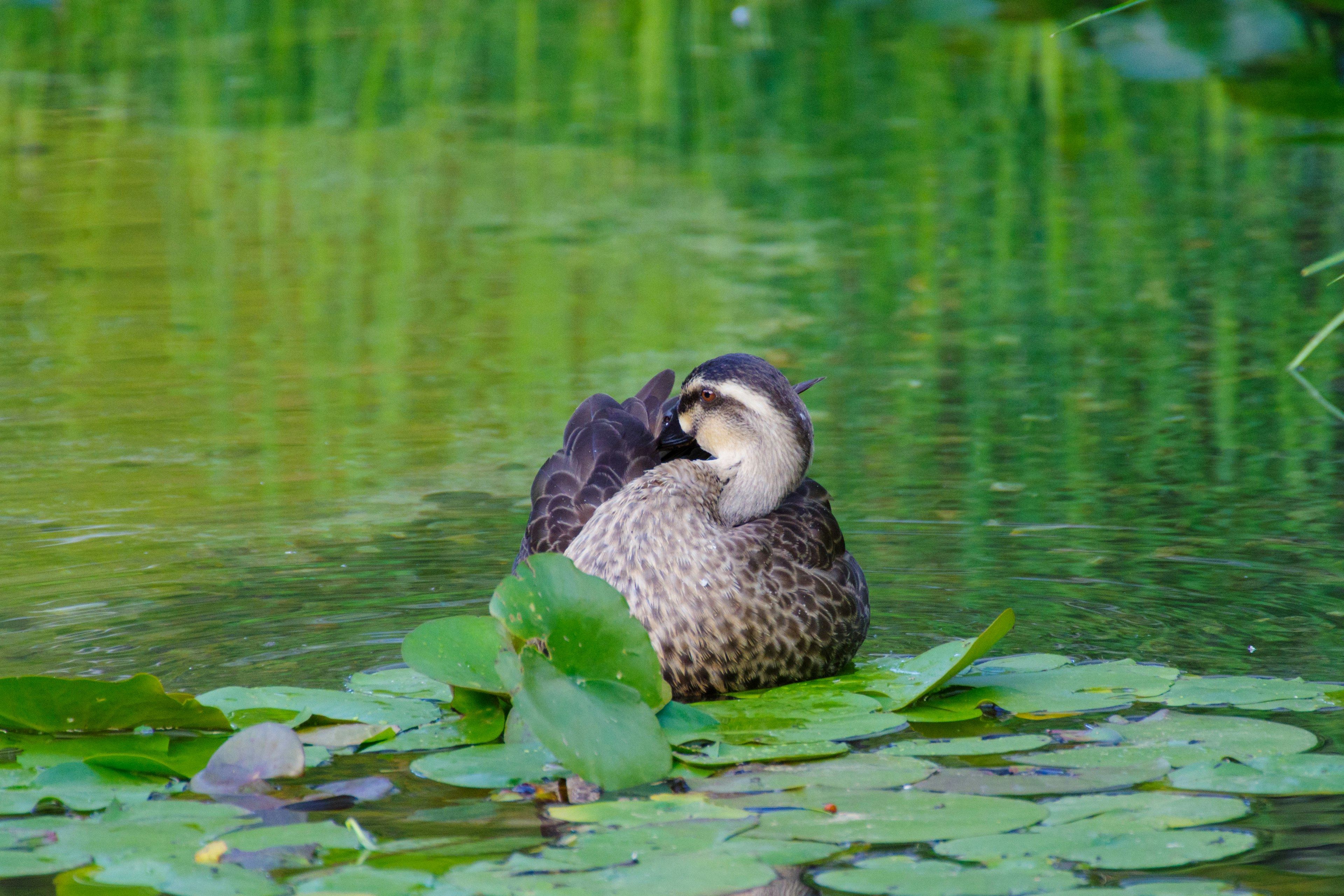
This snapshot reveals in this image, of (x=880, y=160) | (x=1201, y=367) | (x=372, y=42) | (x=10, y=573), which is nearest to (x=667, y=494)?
(x=10, y=573)

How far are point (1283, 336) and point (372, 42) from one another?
9.73 metres

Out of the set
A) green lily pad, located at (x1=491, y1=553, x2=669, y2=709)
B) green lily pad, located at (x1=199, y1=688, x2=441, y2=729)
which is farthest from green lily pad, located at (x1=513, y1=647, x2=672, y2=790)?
green lily pad, located at (x1=199, y1=688, x2=441, y2=729)

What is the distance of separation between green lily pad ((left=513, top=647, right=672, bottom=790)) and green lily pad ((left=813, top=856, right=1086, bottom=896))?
0.59 m

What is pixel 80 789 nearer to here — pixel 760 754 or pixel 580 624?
pixel 580 624

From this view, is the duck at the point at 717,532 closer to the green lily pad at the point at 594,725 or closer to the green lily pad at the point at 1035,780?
the green lily pad at the point at 594,725

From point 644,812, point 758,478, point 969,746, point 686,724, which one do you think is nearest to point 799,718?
point 686,724

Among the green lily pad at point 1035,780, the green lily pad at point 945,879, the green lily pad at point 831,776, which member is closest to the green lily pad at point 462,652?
the green lily pad at point 831,776

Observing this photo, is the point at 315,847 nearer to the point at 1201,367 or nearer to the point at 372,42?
the point at 1201,367

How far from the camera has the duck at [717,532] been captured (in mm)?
4328

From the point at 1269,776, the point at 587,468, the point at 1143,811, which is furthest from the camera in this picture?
the point at 587,468

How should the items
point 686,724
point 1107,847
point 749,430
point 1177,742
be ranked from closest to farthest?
point 1107,847
point 1177,742
point 686,724
point 749,430

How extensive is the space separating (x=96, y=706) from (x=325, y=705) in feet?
1.51

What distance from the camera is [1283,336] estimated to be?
8.02 m

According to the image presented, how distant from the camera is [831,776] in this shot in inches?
138
